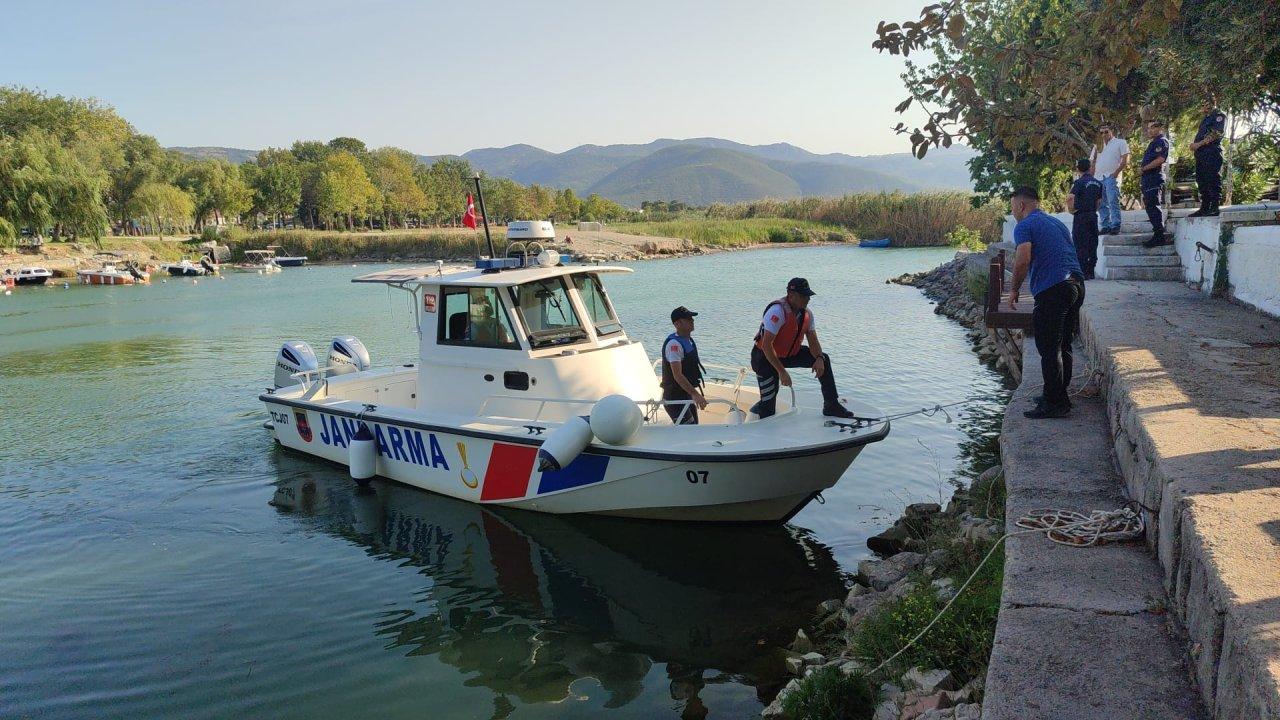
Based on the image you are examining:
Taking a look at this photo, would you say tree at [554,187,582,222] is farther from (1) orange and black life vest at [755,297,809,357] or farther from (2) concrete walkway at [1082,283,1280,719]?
(2) concrete walkway at [1082,283,1280,719]

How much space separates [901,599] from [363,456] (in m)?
6.55

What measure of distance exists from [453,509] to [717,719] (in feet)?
15.5

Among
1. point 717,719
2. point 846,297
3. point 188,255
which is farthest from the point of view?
point 188,255

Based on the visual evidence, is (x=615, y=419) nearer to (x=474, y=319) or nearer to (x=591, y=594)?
(x=591, y=594)

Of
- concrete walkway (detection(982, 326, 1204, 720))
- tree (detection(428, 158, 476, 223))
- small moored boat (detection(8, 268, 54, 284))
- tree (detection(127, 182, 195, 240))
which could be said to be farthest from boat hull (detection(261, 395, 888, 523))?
tree (detection(428, 158, 476, 223))

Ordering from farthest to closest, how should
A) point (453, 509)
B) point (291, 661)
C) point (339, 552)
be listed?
point (453, 509), point (339, 552), point (291, 661)

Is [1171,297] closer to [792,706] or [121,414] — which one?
[792,706]

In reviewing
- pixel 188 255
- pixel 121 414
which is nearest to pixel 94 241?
pixel 188 255

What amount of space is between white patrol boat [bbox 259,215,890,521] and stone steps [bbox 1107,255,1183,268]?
7.06 m

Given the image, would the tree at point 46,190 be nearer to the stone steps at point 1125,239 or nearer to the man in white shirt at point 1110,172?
the man in white shirt at point 1110,172

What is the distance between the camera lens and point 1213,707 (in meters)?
2.84

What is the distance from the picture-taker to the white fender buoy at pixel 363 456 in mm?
9812

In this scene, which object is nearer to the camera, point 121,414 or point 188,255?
point 121,414

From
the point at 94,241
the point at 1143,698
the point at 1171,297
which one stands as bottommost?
the point at 1143,698
